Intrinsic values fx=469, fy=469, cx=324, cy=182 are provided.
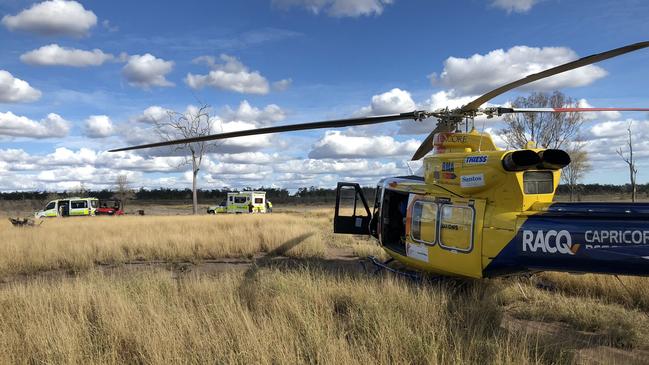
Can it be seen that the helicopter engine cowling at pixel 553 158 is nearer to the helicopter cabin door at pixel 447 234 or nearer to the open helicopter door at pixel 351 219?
the helicopter cabin door at pixel 447 234

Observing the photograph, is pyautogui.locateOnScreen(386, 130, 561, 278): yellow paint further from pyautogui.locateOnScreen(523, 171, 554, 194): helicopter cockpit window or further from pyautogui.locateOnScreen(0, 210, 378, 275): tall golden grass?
pyautogui.locateOnScreen(0, 210, 378, 275): tall golden grass

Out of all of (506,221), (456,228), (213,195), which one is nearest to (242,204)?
(456,228)

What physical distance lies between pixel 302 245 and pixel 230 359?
10.4 m

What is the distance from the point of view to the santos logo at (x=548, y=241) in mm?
6062

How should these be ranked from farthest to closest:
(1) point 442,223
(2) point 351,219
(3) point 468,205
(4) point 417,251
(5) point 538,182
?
(2) point 351,219 < (4) point 417,251 < (1) point 442,223 < (3) point 468,205 < (5) point 538,182

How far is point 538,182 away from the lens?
282 inches

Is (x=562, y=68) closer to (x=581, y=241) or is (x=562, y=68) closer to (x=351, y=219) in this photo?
(x=581, y=241)

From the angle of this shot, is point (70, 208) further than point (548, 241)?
Yes

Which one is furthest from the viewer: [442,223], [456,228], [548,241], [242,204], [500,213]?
[242,204]

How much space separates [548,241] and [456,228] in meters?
1.49

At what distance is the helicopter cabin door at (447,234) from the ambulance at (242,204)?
108 ft

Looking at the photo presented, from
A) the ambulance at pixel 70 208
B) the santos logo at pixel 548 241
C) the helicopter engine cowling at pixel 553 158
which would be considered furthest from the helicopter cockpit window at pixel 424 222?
the ambulance at pixel 70 208

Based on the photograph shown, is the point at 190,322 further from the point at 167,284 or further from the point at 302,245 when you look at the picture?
the point at 302,245

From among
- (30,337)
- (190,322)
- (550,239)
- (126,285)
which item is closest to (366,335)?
(190,322)
